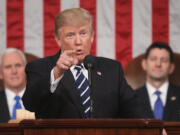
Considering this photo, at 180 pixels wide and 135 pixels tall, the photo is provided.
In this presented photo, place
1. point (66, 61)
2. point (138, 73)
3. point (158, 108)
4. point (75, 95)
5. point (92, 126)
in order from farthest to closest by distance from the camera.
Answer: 1. point (138, 73)
2. point (158, 108)
3. point (75, 95)
4. point (66, 61)
5. point (92, 126)

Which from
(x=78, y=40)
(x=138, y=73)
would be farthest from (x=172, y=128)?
(x=138, y=73)

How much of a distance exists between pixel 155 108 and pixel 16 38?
1759 mm

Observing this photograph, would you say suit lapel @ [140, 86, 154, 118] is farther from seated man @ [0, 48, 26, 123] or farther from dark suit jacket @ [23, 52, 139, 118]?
dark suit jacket @ [23, 52, 139, 118]

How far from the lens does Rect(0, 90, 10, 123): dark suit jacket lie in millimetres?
5168

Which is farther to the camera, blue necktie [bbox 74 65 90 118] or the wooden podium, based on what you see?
blue necktie [bbox 74 65 90 118]

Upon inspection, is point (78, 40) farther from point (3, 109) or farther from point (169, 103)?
point (169, 103)

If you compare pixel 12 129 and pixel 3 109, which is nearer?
pixel 12 129

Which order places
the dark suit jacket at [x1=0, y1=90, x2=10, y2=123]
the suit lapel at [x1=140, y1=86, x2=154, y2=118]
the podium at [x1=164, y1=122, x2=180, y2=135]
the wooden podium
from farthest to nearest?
the suit lapel at [x1=140, y1=86, x2=154, y2=118], the dark suit jacket at [x1=0, y1=90, x2=10, y2=123], the podium at [x1=164, y1=122, x2=180, y2=135], the wooden podium

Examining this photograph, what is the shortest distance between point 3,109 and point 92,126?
2.99 metres

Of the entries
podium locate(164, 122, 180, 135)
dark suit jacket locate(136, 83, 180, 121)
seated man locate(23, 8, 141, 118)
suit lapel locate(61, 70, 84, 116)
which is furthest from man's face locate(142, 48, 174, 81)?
suit lapel locate(61, 70, 84, 116)

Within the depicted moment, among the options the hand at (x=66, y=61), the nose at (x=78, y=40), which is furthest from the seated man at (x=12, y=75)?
the hand at (x=66, y=61)

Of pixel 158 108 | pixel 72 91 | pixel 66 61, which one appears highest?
pixel 66 61

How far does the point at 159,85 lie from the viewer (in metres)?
5.64

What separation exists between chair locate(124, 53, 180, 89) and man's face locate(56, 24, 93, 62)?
89.6 inches
